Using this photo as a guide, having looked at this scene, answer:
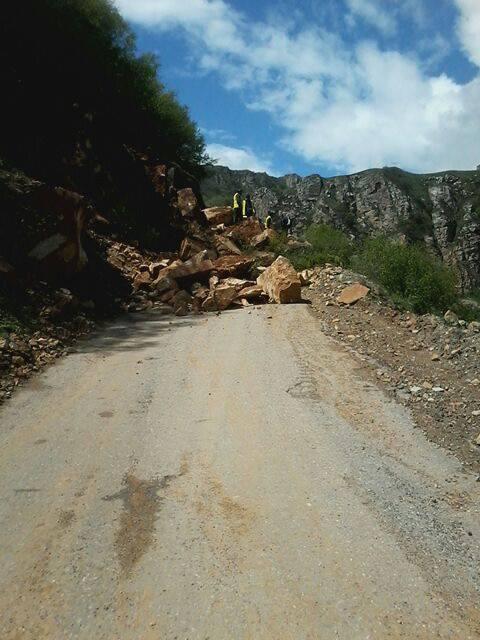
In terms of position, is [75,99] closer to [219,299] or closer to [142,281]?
[142,281]

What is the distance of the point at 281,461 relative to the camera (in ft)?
14.3

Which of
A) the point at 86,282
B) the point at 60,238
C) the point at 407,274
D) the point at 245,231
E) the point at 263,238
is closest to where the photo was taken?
the point at 60,238

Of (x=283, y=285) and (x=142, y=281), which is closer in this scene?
(x=283, y=285)

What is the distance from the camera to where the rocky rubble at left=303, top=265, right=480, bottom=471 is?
16.6 ft

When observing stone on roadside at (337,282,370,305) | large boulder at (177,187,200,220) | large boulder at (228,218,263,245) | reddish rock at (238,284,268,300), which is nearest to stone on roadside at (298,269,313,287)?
reddish rock at (238,284,268,300)

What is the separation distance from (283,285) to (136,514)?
8621 mm

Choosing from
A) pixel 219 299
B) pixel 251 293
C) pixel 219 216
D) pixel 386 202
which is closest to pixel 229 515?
pixel 219 299

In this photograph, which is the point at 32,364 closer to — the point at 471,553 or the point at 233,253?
the point at 471,553

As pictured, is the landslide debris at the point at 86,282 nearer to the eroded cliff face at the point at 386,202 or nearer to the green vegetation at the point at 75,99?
the green vegetation at the point at 75,99

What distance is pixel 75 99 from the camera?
17.4m

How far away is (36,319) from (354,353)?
5.24 metres

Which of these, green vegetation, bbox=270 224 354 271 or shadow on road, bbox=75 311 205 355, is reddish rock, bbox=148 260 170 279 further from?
green vegetation, bbox=270 224 354 271

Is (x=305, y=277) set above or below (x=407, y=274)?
below

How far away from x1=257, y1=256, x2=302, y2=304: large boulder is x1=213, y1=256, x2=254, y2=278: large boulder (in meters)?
1.53
